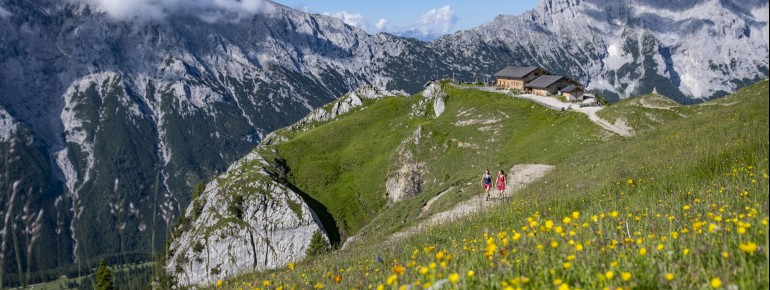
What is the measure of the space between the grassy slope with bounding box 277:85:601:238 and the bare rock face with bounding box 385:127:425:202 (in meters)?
1.24

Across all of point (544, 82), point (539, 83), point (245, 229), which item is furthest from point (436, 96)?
point (245, 229)

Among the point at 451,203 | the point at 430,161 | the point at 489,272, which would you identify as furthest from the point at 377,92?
the point at 489,272

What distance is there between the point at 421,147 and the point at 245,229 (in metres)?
36.7

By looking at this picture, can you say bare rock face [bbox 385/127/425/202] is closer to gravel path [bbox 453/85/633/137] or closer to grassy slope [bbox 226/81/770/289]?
gravel path [bbox 453/85/633/137]

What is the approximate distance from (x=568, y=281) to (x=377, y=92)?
467 ft

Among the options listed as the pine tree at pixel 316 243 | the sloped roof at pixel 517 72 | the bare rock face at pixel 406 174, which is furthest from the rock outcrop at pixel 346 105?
the pine tree at pixel 316 243

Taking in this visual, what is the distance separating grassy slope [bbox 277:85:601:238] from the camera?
65000 mm

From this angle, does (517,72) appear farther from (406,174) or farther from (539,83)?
(406,174)

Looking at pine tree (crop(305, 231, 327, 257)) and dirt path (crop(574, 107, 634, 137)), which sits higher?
dirt path (crop(574, 107, 634, 137))

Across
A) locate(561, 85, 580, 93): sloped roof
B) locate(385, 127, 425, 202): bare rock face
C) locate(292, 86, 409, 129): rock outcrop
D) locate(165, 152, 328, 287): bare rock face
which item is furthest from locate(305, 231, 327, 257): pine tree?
locate(292, 86, 409, 129): rock outcrop

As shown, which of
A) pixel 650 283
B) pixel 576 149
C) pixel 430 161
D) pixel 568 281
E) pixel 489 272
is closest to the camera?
pixel 650 283

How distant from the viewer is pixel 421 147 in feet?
298

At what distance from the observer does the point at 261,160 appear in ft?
338

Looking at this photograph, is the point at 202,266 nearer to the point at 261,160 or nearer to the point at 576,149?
the point at 261,160
